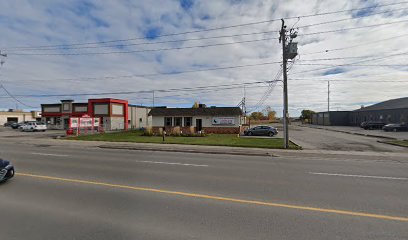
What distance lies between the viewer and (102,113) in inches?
1779

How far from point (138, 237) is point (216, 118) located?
30.7 m

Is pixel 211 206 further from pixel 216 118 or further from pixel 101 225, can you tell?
pixel 216 118

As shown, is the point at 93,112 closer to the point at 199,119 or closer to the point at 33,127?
the point at 33,127

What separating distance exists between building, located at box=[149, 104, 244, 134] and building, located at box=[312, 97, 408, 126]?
35768mm

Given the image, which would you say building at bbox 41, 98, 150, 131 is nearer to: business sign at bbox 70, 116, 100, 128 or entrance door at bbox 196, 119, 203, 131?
business sign at bbox 70, 116, 100, 128

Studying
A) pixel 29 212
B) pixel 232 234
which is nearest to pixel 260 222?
pixel 232 234

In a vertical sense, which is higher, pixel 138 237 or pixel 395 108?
pixel 395 108

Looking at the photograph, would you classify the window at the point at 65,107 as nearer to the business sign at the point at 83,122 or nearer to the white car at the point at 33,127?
the white car at the point at 33,127

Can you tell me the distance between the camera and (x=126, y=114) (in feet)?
161

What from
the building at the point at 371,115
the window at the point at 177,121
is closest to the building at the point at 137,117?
the window at the point at 177,121

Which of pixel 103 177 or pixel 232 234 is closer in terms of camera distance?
pixel 232 234

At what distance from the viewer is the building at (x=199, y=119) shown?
3362 cm

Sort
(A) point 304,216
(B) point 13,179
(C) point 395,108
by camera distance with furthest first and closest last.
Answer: (C) point 395,108 < (B) point 13,179 < (A) point 304,216

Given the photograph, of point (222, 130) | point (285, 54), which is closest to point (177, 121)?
point (222, 130)
